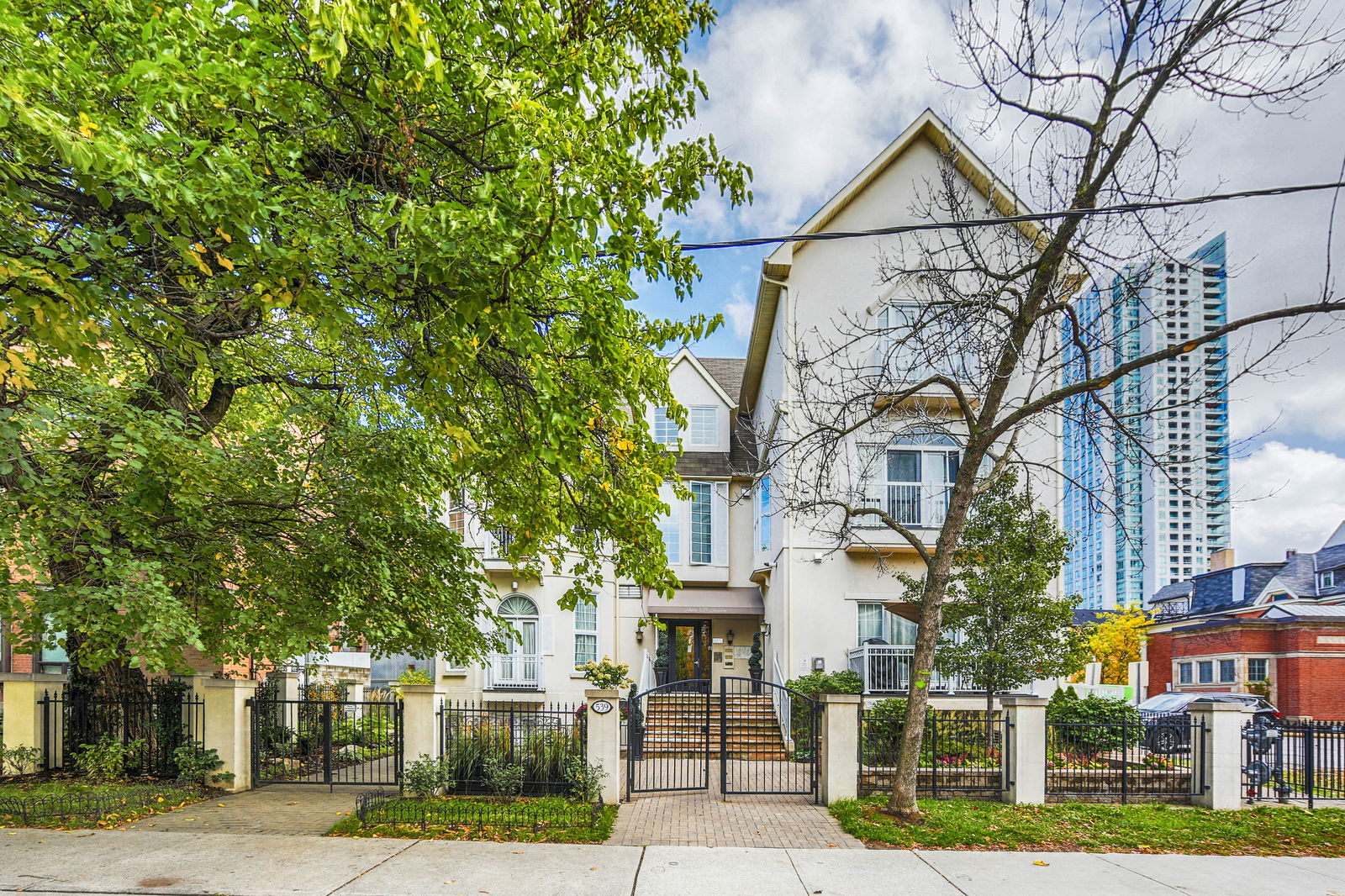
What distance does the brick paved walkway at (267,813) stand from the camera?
9.78 meters

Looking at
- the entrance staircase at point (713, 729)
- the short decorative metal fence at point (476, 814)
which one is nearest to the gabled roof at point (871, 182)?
the entrance staircase at point (713, 729)

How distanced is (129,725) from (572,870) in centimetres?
915

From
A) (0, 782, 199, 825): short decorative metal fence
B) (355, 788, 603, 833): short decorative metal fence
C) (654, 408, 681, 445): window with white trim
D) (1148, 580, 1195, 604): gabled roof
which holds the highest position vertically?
(654, 408, 681, 445): window with white trim

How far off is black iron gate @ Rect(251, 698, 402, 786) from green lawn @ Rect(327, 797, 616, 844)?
59.4 inches

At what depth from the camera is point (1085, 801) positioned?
39.8 feet

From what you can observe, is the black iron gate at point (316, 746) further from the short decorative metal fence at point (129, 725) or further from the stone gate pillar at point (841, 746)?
the stone gate pillar at point (841, 746)

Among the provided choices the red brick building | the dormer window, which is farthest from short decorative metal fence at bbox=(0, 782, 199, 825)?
the red brick building

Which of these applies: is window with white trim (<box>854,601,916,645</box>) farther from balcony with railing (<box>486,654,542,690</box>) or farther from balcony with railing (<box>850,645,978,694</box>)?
balcony with railing (<box>486,654,542,690</box>)

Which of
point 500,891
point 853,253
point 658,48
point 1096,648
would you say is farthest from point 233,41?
point 1096,648

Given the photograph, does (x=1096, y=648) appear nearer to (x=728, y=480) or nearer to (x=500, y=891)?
(x=728, y=480)

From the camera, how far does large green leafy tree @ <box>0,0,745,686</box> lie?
539cm

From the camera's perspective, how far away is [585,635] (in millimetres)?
21531

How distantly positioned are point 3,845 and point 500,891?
5.66m

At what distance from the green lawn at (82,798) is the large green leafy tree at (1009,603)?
12.8m
